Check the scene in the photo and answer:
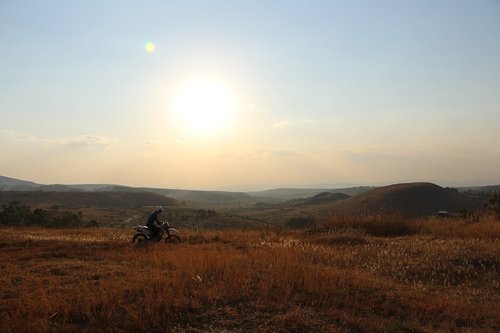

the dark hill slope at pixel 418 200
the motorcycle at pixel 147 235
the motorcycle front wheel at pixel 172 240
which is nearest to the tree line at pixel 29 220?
the motorcycle front wheel at pixel 172 240

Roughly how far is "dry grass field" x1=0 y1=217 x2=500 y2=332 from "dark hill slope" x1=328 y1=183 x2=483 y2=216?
139 ft

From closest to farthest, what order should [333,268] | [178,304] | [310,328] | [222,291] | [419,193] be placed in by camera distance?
[310,328] < [178,304] < [222,291] < [333,268] < [419,193]

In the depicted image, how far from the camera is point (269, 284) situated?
7855 millimetres

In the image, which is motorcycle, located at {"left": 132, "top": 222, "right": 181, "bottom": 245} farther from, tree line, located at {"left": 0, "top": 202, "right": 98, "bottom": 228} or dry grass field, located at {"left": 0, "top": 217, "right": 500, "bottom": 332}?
tree line, located at {"left": 0, "top": 202, "right": 98, "bottom": 228}

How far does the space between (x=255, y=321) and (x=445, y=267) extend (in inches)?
243

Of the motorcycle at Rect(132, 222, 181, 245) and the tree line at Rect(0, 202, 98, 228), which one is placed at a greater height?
the motorcycle at Rect(132, 222, 181, 245)

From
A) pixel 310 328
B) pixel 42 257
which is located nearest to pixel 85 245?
pixel 42 257

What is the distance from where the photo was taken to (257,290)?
25.0 feet

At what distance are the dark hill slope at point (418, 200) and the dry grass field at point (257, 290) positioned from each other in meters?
42.4

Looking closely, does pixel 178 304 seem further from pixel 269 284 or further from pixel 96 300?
pixel 269 284

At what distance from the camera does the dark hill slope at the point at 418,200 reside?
53.5m

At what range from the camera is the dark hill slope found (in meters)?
53.5

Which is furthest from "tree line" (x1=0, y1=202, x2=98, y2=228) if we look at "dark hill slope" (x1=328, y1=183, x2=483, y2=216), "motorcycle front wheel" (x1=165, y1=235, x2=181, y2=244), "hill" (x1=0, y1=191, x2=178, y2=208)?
"hill" (x1=0, y1=191, x2=178, y2=208)

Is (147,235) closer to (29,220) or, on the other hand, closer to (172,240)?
(172,240)
